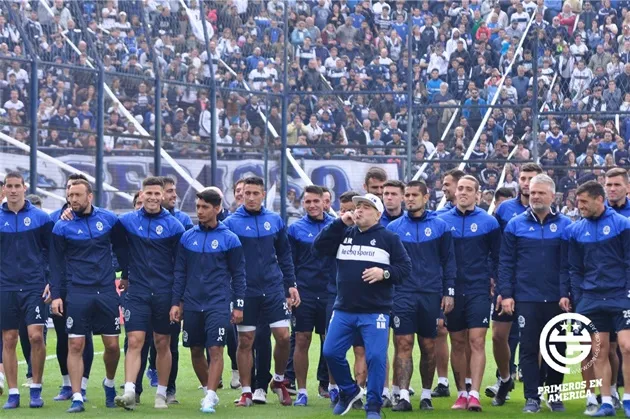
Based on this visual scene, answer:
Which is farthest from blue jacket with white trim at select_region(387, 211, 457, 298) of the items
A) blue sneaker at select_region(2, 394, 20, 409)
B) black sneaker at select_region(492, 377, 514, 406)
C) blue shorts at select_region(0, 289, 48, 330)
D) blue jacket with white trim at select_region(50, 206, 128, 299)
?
blue sneaker at select_region(2, 394, 20, 409)

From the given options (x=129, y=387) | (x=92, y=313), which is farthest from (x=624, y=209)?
(x=92, y=313)

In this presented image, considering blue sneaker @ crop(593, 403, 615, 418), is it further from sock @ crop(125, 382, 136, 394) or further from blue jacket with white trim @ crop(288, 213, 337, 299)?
sock @ crop(125, 382, 136, 394)

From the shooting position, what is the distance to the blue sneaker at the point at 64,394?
523 inches

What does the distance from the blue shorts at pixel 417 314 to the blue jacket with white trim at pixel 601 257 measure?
53.7 inches

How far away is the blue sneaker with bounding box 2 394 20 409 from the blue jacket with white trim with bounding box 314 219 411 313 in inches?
129

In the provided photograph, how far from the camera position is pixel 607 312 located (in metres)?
12.0

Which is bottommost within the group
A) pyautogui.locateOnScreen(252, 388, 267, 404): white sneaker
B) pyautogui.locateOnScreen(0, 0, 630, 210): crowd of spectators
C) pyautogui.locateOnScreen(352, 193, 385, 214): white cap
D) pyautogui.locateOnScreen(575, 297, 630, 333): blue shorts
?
pyautogui.locateOnScreen(252, 388, 267, 404): white sneaker

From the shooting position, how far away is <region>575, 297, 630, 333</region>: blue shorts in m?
11.8

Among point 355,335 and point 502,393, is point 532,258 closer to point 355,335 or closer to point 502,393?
point 502,393

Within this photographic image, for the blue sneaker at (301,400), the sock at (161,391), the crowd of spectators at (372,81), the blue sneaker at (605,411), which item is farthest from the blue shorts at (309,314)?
the crowd of spectators at (372,81)

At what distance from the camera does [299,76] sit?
81.6ft

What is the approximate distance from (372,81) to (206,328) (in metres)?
12.8

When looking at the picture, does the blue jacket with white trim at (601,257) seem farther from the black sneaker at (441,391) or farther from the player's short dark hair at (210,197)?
the player's short dark hair at (210,197)

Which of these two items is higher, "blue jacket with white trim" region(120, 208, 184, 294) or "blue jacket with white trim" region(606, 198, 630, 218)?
"blue jacket with white trim" region(606, 198, 630, 218)
